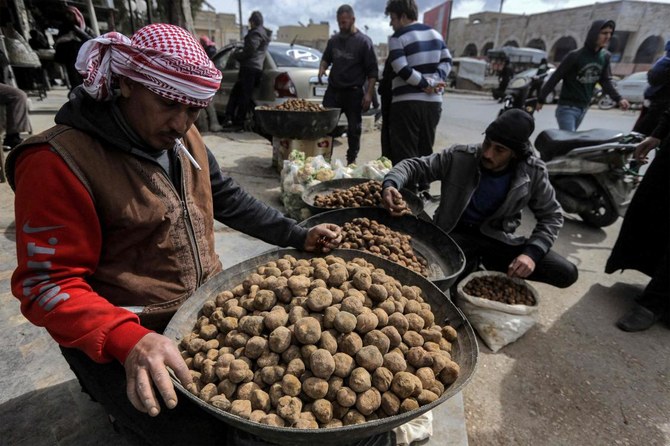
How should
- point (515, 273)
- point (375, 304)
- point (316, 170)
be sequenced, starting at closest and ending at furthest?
point (375, 304), point (515, 273), point (316, 170)

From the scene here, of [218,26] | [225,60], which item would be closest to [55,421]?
[225,60]

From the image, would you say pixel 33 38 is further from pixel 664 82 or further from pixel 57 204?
pixel 664 82

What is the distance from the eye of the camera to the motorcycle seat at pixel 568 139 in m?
4.52

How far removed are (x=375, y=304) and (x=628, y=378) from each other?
208 cm

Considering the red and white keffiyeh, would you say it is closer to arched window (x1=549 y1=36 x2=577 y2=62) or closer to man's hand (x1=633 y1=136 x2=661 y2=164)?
man's hand (x1=633 y1=136 x2=661 y2=164)

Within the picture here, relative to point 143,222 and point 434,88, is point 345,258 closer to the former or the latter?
point 143,222

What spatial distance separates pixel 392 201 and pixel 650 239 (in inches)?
88.7

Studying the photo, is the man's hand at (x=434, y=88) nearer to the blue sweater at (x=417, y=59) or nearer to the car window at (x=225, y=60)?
the blue sweater at (x=417, y=59)

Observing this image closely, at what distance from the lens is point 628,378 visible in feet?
7.89

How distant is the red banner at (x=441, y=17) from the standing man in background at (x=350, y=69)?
14.6 meters

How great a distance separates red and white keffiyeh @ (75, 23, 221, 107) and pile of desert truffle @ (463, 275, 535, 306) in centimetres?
238

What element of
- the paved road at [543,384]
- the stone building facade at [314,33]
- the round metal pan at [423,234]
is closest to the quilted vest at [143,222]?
the paved road at [543,384]

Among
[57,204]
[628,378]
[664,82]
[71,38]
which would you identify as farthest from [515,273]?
[71,38]

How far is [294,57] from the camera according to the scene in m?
7.23
